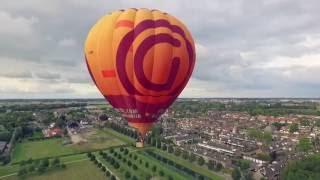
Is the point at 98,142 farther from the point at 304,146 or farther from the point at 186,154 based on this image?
the point at 304,146

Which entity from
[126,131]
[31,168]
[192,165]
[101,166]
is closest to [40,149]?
[31,168]

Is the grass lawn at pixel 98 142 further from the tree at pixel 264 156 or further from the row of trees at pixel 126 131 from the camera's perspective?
the tree at pixel 264 156

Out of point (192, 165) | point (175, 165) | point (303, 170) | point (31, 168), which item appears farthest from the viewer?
point (192, 165)

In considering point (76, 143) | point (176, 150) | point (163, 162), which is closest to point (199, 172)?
point (163, 162)

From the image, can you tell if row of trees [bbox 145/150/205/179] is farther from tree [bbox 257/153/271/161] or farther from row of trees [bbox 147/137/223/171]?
tree [bbox 257/153/271/161]

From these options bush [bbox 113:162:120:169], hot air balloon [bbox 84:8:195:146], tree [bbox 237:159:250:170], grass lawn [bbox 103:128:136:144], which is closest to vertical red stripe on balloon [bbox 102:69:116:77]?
hot air balloon [bbox 84:8:195:146]

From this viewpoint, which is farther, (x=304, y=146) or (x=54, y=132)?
(x=54, y=132)

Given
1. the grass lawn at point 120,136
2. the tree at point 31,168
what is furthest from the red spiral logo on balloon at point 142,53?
the grass lawn at point 120,136
